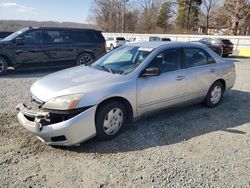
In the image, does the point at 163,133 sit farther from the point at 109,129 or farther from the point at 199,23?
the point at 199,23

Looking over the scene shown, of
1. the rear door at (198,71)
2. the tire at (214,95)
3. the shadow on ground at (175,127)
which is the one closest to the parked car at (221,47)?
the shadow on ground at (175,127)

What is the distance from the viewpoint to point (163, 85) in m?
4.04

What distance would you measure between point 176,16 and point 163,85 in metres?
45.7

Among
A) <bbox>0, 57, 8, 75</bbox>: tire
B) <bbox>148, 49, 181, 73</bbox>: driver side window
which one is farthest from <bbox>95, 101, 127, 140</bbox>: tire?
<bbox>0, 57, 8, 75</bbox>: tire

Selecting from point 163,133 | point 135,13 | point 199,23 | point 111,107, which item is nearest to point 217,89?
point 163,133

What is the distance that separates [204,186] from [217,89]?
3131mm

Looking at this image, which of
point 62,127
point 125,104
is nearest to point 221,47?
point 125,104

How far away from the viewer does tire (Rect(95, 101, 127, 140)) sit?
3.38 meters

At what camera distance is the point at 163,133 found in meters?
3.90

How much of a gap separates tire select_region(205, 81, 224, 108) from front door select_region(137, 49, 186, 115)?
3.13 feet

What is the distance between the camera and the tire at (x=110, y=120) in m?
3.38

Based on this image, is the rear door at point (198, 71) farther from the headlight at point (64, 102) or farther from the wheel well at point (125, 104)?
the headlight at point (64, 102)

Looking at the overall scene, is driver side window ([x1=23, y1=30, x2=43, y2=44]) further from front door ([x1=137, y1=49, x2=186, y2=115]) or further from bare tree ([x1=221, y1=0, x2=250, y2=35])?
bare tree ([x1=221, y1=0, x2=250, y2=35])

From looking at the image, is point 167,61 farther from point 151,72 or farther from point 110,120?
point 110,120
